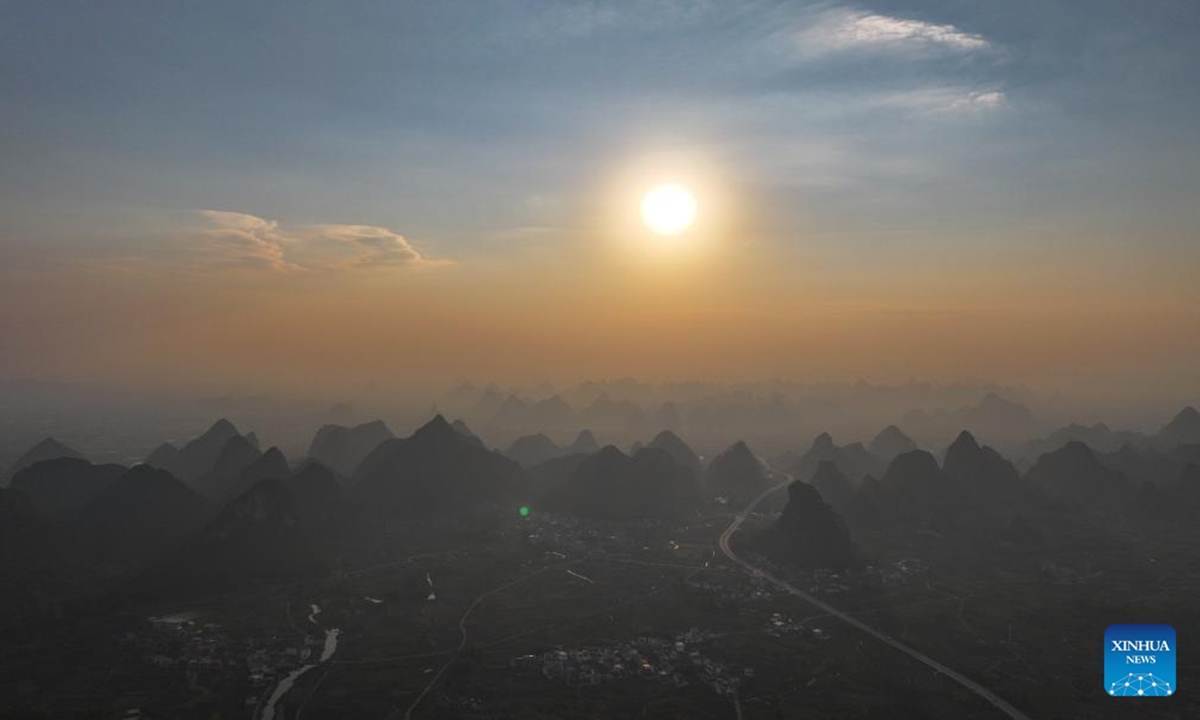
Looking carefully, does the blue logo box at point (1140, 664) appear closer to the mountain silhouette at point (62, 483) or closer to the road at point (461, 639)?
the road at point (461, 639)

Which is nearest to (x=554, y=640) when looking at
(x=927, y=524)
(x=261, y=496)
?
(x=261, y=496)

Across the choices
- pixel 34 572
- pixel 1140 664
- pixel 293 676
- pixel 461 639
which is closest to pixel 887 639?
pixel 1140 664

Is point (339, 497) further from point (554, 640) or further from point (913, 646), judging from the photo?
point (913, 646)

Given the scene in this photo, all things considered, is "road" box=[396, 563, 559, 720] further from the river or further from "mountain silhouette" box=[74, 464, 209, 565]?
"mountain silhouette" box=[74, 464, 209, 565]

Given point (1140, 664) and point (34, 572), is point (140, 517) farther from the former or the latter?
point (1140, 664)

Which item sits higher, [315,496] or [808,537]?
[315,496]

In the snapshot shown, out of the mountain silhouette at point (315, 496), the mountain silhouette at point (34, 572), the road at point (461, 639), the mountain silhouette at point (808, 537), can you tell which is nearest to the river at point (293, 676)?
the road at point (461, 639)

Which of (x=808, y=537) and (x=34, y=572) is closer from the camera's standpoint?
(x=34, y=572)

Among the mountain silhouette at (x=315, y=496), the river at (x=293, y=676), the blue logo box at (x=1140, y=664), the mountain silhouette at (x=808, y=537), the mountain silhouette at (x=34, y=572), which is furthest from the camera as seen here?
the mountain silhouette at (x=315, y=496)
